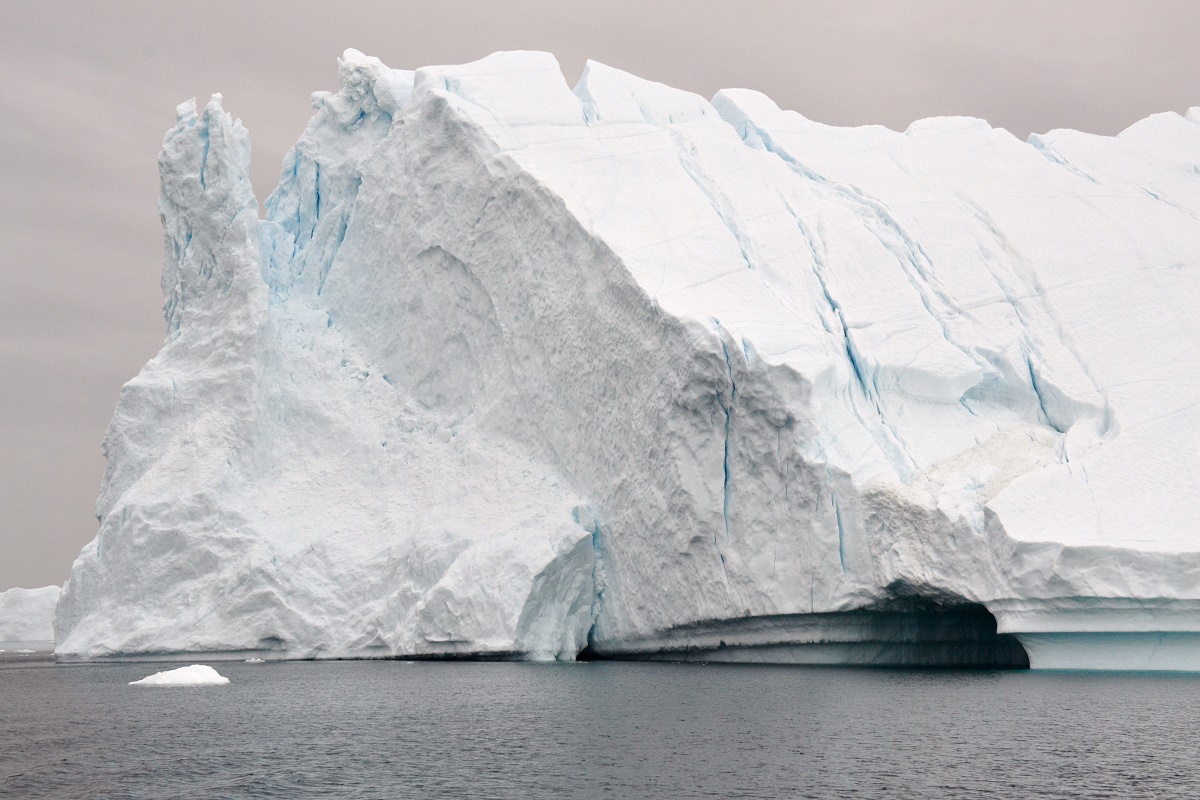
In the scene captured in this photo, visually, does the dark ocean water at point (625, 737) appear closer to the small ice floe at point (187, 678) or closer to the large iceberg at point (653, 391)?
the small ice floe at point (187, 678)

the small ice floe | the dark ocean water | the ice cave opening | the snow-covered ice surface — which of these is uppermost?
the snow-covered ice surface

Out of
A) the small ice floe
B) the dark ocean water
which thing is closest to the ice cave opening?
the dark ocean water

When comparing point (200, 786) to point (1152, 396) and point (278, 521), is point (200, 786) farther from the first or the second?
point (1152, 396)

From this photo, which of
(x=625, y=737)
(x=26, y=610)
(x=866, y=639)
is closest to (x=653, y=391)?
(x=866, y=639)

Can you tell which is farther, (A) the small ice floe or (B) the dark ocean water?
(A) the small ice floe

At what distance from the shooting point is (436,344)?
23.0 metres

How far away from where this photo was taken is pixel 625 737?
12.0 meters

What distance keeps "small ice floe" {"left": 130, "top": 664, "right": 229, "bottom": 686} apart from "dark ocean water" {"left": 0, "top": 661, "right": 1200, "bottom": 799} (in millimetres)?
696

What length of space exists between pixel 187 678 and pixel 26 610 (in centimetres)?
3093

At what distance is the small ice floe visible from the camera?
18.3 meters

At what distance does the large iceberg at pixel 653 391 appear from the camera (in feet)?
57.1

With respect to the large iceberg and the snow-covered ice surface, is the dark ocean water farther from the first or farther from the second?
the snow-covered ice surface

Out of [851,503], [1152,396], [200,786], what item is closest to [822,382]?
[851,503]

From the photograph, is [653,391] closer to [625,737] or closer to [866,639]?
[866,639]
